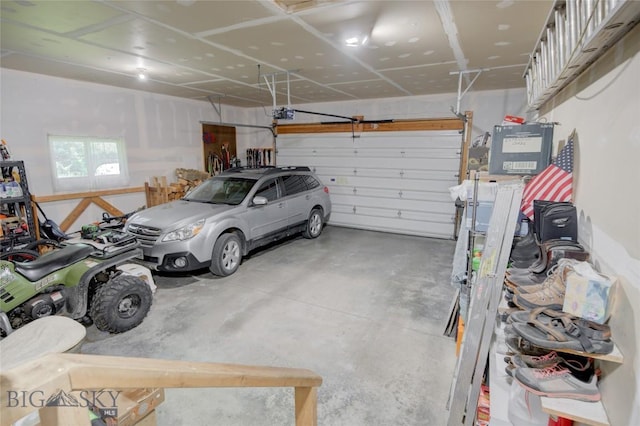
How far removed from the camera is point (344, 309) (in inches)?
149

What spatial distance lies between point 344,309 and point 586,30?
3.20 metres

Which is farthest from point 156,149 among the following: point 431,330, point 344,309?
point 431,330

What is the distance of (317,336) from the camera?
127 inches

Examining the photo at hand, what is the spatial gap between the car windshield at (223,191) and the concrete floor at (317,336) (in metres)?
1.13

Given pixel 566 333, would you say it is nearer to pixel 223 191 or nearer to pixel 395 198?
pixel 223 191

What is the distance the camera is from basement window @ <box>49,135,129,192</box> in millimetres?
5531

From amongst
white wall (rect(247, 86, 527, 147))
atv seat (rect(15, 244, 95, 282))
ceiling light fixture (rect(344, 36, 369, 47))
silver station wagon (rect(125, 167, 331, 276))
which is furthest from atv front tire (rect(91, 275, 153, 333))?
white wall (rect(247, 86, 527, 147))

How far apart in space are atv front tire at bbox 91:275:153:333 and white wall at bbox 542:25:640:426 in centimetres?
375

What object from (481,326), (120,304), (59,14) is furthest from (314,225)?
A: (481,326)

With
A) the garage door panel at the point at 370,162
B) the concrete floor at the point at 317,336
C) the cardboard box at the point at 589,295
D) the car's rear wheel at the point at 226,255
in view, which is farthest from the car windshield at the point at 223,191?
the cardboard box at the point at 589,295

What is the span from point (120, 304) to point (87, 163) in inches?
156

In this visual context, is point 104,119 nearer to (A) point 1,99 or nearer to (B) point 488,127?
(A) point 1,99

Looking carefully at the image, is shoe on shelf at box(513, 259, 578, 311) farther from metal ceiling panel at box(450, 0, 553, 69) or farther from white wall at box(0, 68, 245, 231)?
white wall at box(0, 68, 245, 231)

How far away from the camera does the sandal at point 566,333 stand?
4.05 feet
